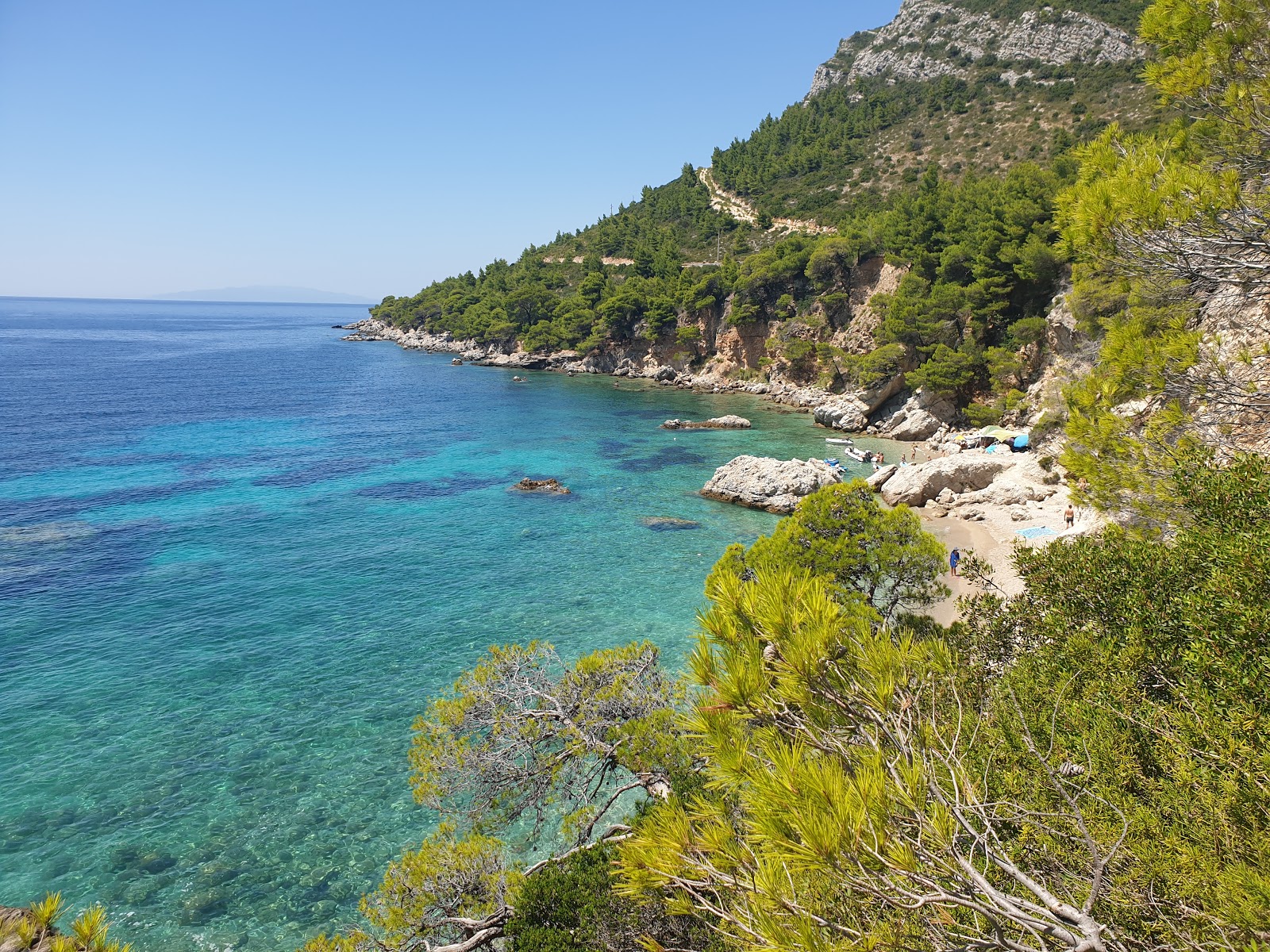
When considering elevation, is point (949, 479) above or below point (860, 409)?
below

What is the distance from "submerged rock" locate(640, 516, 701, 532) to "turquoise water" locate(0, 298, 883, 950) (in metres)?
0.50

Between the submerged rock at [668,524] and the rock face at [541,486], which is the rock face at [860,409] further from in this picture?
the rock face at [541,486]

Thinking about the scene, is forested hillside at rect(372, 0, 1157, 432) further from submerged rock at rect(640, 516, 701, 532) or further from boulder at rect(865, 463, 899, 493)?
submerged rock at rect(640, 516, 701, 532)

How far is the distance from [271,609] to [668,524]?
1462 centimetres

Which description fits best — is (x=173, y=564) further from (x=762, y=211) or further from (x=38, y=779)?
(x=762, y=211)

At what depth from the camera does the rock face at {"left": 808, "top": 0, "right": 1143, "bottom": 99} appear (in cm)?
7031

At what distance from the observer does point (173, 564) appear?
73.0 feet

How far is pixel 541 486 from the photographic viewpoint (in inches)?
1252

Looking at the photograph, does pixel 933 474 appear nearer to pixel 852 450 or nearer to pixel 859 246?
pixel 852 450

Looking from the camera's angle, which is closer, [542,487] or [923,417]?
[542,487]

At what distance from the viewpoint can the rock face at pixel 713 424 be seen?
44.0 m

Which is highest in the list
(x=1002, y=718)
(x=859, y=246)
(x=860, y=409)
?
(x=859, y=246)

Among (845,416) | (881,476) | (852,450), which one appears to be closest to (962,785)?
(881,476)

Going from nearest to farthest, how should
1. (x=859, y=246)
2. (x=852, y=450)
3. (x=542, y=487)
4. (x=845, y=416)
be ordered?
1. (x=542, y=487)
2. (x=852, y=450)
3. (x=845, y=416)
4. (x=859, y=246)
